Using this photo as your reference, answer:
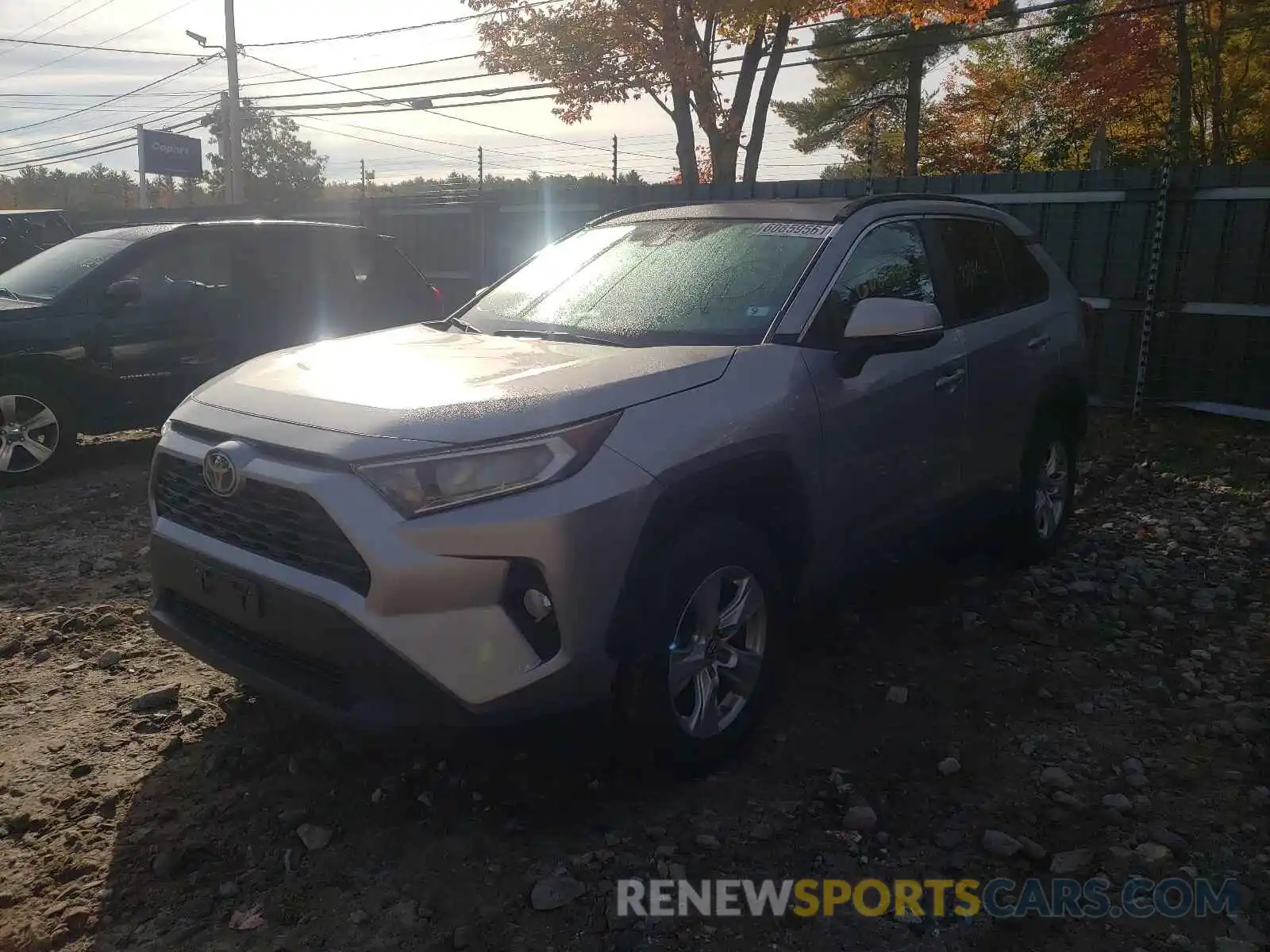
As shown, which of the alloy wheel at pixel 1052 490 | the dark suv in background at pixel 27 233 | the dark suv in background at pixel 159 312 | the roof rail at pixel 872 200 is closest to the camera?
the roof rail at pixel 872 200

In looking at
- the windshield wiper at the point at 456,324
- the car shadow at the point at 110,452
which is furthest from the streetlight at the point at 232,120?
the windshield wiper at the point at 456,324

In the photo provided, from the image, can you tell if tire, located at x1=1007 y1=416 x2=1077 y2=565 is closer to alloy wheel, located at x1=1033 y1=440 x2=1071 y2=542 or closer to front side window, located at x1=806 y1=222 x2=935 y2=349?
alloy wheel, located at x1=1033 y1=440 x2=1071 y2=542

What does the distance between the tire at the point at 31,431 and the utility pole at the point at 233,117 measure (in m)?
27.3

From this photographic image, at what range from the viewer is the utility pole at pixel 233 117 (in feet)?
102

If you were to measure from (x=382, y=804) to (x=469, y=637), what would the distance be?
0.81 metres

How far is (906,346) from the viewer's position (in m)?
3.49

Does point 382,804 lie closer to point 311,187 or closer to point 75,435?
point 75,435

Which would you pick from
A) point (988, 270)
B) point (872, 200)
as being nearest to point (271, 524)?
point (872, 200)

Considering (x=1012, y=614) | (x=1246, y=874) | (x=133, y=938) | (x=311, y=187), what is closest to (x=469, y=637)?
(x=133, y=938)

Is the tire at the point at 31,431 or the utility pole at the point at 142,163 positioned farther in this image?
the utility pole at the point at 142,163

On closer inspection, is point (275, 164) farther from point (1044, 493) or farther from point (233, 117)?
point (1044, 493)

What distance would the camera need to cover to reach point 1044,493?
5.24 meters

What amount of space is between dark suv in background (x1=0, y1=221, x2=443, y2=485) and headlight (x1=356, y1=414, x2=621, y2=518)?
17.2 ft

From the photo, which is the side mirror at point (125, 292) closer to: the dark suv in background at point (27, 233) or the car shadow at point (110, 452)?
the car shadow at point (110, 452)
